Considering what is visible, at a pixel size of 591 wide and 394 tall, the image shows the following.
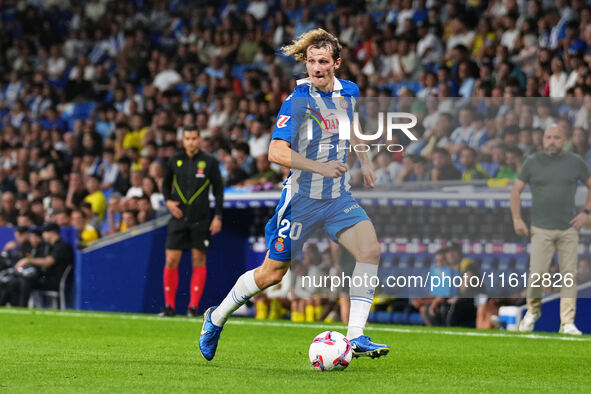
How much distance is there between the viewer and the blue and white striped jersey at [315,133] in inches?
288

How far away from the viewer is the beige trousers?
455 inches

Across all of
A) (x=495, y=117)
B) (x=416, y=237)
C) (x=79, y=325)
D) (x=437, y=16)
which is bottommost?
(x=79, y=325)

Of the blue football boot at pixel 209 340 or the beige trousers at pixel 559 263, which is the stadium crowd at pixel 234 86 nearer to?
the beige trousers at pixel 559 263

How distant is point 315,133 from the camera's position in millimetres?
7414

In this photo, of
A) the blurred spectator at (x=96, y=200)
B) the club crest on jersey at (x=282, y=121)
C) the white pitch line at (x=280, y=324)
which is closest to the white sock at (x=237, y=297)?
the club crest on jersey at (x=282, y=121)

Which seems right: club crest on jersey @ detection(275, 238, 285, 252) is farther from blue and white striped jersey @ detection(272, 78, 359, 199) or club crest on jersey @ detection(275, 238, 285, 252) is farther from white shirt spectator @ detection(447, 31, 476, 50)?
white shirt spectator @ detection(447, 31, 476, 50)

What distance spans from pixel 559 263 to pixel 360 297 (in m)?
4.80

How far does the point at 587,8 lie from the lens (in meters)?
16.0

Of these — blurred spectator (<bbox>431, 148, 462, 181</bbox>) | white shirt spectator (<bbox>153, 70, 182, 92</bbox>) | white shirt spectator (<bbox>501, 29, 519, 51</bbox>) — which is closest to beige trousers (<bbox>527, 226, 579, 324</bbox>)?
blurred spectator (<bbox>431, 148, 462, 181</bbox>)

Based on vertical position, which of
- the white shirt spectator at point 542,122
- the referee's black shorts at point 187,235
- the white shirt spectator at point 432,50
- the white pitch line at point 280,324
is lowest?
the white pitch line at point 280,324

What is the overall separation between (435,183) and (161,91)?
37.0 ft

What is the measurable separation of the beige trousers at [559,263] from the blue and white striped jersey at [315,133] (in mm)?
4732

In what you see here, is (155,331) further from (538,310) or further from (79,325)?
(538,310)

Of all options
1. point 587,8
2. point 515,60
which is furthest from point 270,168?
point 587,8
